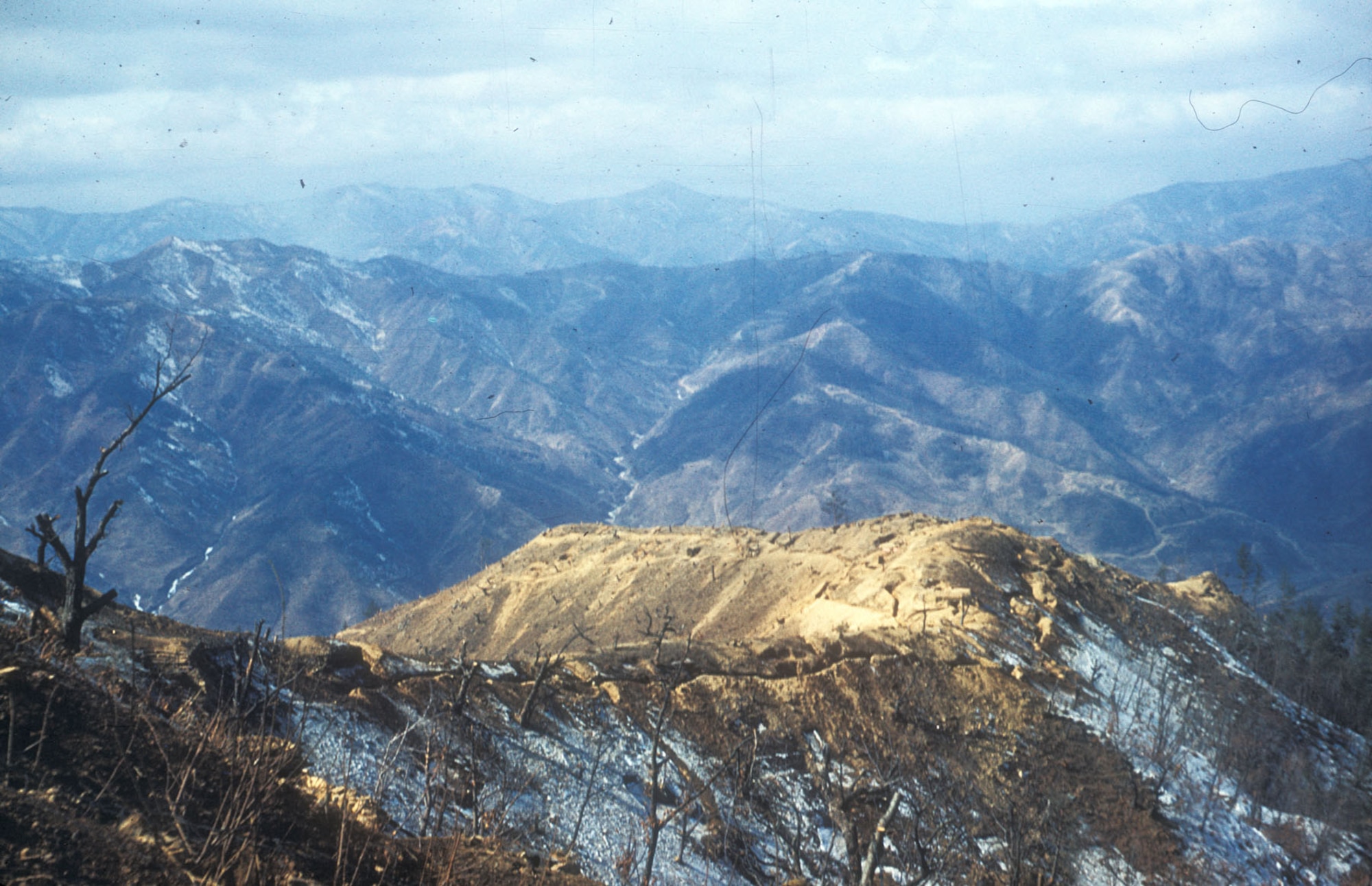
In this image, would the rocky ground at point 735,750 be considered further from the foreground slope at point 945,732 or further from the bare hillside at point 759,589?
the bare hillside at point 759,589

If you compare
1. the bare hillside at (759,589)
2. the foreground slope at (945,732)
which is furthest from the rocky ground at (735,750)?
the bare hillside at (759,589)

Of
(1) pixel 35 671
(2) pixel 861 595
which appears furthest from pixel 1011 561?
(1) pixel 35 671

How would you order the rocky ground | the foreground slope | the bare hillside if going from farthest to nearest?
the bare hillside → the foreground slope → the rocky ground

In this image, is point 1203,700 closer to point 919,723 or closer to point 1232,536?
point 919,723

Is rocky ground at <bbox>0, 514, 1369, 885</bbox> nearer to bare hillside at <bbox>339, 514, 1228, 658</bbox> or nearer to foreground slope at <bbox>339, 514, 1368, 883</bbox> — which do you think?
foreground slope at <bbox>339, 514, 1368, 883</bbox>

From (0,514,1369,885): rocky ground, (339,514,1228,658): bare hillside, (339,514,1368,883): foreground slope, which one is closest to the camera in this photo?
(0,514,1369,885): rocky ground

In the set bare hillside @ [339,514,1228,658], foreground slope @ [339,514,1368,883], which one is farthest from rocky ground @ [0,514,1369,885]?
bare hillside @ [339,514,1228,658]

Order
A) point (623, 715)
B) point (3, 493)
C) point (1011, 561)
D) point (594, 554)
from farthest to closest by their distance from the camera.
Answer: point (3, 493) → point (594, 554) → point (1011, 561) → point (623, 715)

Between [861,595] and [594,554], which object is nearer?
[861,595]

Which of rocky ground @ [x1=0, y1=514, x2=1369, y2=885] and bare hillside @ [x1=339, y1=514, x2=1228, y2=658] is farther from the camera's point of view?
bare hillside @ [x1=339, y1=514, x2=1228, y2=658]
